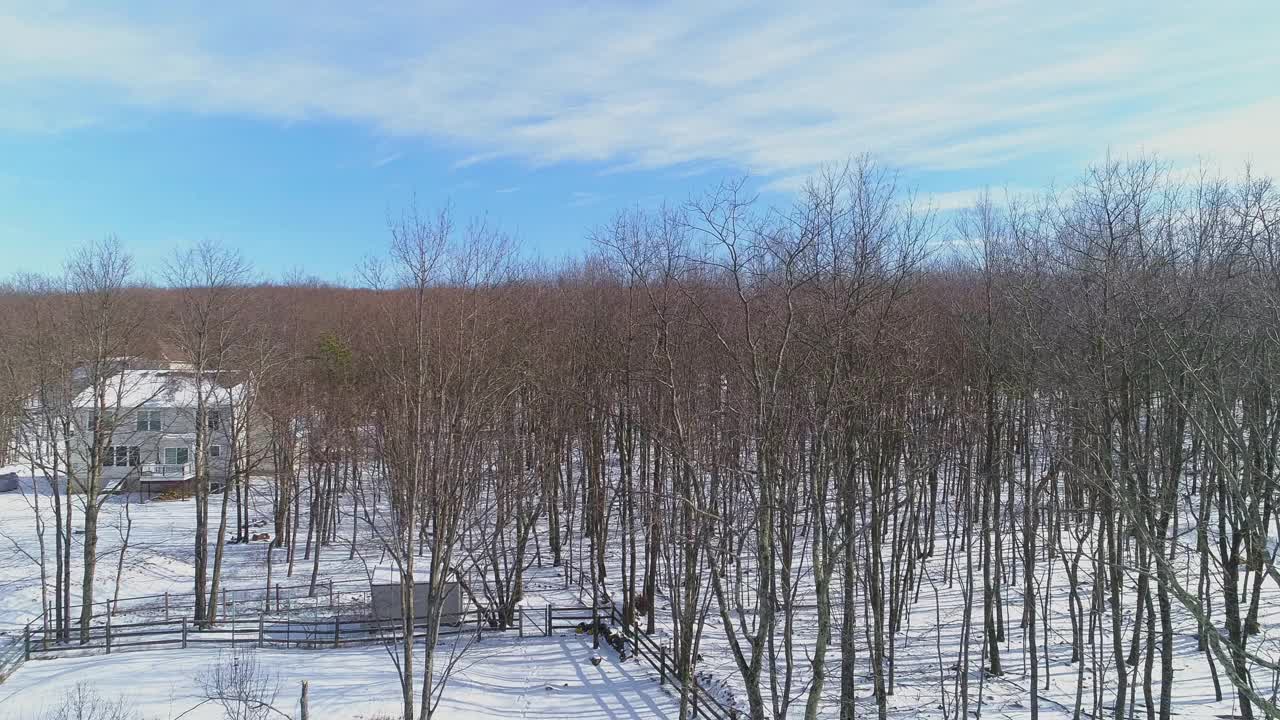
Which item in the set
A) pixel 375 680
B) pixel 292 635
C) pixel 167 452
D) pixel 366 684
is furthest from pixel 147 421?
A: pixel 366 684

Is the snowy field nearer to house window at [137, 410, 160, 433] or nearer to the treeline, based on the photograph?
the treeline

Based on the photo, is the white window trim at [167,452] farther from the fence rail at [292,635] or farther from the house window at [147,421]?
the fence rail at [292,635]

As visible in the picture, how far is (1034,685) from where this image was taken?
13438 millimetres

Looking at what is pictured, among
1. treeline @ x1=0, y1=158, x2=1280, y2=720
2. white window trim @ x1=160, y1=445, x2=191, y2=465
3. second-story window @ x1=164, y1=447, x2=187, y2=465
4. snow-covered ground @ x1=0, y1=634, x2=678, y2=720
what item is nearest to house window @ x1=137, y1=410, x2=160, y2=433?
white window trim @ x1=160, y1=445, x2=191, y2=465

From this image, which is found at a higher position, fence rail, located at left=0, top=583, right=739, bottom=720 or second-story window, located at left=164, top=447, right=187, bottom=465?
second-story window, located at left=164, top=447, right=187, bottom=465

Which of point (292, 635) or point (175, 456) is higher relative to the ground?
point (175, 456)

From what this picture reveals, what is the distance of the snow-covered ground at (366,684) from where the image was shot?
46.5 feet

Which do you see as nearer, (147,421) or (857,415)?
(857,415)

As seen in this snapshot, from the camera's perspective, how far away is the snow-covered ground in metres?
14.2

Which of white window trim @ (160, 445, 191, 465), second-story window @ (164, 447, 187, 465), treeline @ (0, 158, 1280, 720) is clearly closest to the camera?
treeline @ (0, 158, 1280, 720)

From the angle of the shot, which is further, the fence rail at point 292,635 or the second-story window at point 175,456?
the second-story window at point 175,456

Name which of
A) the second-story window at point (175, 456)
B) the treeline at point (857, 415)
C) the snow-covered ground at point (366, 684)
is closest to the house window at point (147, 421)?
the second-story window at point (175, 456)

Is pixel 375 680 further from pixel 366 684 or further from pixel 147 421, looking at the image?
pixel 147 421

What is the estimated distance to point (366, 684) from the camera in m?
A: 15.5
